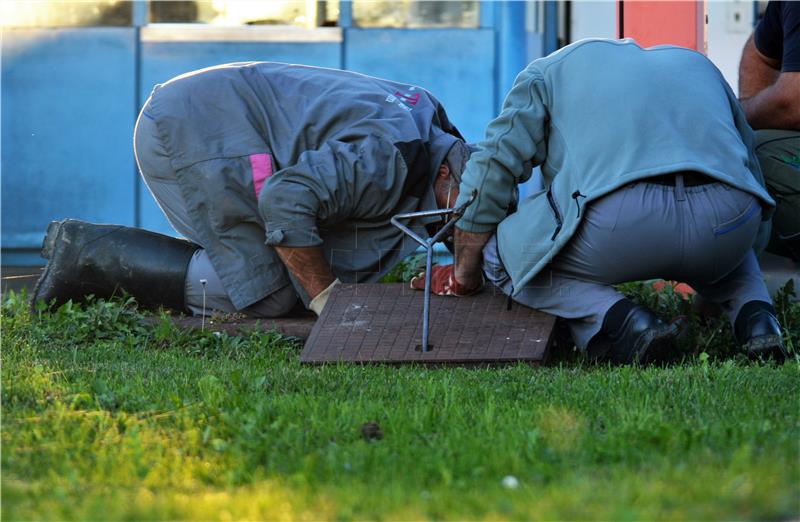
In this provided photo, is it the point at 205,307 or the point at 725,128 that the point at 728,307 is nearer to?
the point at 725,128


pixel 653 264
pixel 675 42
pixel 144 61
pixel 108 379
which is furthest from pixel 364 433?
pixel 144 61

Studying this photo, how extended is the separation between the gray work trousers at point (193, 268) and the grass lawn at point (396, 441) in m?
0.95

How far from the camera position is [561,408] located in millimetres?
3338

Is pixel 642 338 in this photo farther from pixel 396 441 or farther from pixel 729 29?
pixel 729 29

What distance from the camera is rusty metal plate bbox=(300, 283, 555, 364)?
4363 millimetres

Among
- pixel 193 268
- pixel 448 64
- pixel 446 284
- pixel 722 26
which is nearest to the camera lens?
pixel 446 284

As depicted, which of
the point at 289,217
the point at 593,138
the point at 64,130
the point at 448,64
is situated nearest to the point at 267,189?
the point at 289,217

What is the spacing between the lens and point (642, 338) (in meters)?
4.18

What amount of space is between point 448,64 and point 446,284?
3999 millimetres

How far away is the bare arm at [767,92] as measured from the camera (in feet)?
16.2

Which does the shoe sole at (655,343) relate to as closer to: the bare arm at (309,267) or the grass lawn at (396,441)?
the grass lawn at (396,441)

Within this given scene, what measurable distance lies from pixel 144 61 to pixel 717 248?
5502mm

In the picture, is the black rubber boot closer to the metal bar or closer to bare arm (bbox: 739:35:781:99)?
the metal bar

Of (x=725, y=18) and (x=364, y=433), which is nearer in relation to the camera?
(x=364, y=433)
